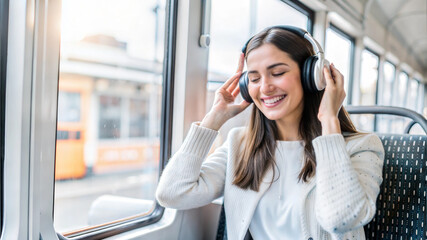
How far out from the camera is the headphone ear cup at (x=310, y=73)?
3.54 feet

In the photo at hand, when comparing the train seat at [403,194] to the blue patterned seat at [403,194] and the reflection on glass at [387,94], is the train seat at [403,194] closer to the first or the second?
the blue patterned seat at [403,194]

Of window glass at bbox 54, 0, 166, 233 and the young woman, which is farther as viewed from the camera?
window glass at bbox 54, 0, 166, 233

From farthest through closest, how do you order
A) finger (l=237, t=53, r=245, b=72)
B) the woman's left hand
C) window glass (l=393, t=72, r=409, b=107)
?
window glass (l=393, t=72, r=409, b=107), finger (l=237, t=53, r=245, b=72), the woman's left hand

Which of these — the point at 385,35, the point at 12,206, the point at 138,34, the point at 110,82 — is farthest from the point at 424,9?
the point at 12,206

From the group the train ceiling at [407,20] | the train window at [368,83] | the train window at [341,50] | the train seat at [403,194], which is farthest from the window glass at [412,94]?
the train seat at [403,194]

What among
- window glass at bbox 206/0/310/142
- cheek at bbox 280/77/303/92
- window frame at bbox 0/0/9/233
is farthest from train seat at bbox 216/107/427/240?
window frame at bbox 0/0/9/233

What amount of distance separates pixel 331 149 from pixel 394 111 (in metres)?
0.51

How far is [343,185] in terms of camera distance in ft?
3.17

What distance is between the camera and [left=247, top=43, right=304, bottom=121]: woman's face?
1110mm

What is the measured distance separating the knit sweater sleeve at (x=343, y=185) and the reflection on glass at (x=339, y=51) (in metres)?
1.87

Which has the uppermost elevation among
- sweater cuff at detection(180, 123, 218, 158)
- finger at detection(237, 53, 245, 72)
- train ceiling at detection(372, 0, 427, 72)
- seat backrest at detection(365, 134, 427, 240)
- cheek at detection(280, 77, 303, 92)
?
train ceiling at detection(372, 0, 427, 72)

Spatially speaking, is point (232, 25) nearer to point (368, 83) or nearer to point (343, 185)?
point (343, 185)

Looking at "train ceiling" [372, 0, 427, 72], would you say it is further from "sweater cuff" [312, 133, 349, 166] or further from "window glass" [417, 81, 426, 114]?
"sweater cuff" [312, 133, 349, 166]

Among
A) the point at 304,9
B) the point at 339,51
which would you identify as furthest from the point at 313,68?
the point at 339,51
